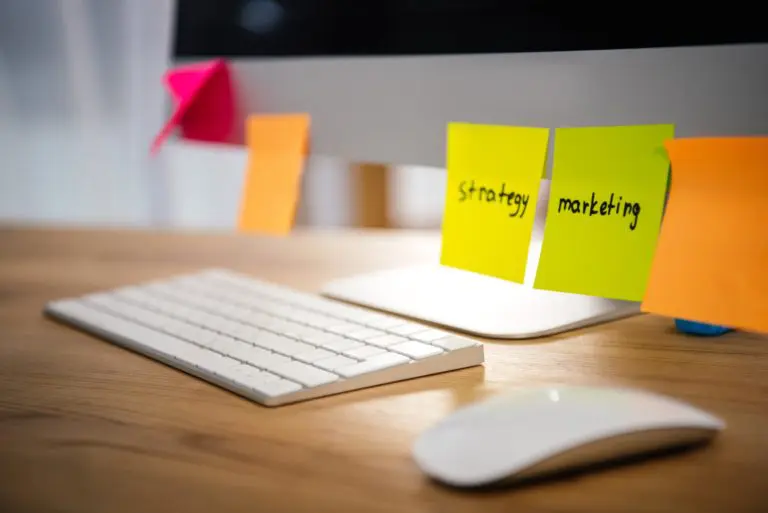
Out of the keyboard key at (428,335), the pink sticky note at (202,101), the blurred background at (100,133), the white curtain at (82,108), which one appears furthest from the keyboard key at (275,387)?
the white curtain at (82,108)

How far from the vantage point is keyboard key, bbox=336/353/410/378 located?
54cm

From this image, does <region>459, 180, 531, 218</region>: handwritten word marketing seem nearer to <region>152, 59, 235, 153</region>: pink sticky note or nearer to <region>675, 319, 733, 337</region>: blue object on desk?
<region>675, 319, 733, 337</region>: blue object on desk

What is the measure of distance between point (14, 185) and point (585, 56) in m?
1.46

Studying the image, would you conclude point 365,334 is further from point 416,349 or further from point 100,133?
point 100,133

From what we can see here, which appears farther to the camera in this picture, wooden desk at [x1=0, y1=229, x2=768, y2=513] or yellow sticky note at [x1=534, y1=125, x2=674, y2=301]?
yellow sticky note at [x1=534, y1=125, x2=674, y2=301]

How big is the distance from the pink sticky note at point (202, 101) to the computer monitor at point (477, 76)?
0.06 feet

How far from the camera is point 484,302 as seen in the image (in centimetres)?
74

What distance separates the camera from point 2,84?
5.62ft

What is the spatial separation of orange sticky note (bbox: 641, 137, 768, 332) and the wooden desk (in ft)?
0.15

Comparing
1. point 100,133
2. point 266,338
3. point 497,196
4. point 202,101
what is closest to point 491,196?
point 497,196

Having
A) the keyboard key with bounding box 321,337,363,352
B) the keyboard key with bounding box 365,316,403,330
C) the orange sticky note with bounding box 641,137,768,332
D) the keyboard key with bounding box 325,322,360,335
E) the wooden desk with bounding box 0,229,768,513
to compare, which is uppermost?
the orange sticky note with bounding box 641,137,768,332

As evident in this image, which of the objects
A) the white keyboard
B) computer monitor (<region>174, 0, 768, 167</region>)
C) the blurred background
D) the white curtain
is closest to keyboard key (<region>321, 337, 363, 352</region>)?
the white keyboard

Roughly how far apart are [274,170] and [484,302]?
31 cm

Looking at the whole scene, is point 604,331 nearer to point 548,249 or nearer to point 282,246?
point 548,249
